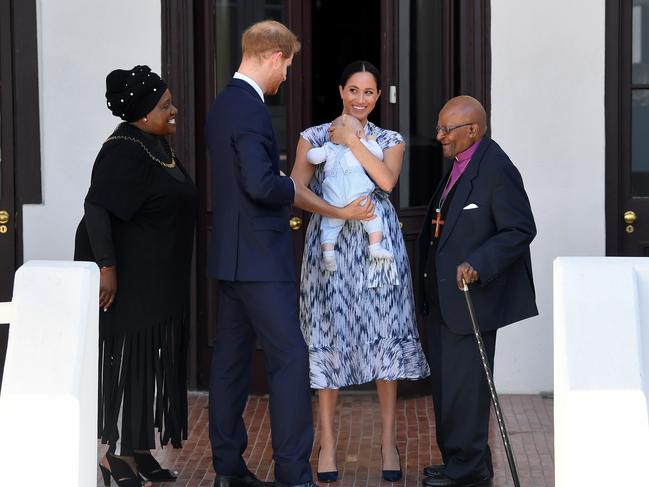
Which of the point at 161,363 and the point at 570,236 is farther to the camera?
the point at 570,236

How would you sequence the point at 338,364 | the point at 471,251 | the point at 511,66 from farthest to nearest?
the point at 511,66
the point at 338,364
the point at 471,251

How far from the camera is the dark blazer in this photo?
202 inches

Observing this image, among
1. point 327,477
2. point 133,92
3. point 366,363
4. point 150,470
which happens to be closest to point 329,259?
point 366,363

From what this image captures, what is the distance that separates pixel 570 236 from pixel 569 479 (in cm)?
321

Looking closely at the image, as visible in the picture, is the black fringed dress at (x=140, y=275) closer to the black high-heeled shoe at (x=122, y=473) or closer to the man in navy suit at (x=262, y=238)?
the black high-heeled shoe at (x=122, y=473)

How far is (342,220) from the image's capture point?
18.1 feet

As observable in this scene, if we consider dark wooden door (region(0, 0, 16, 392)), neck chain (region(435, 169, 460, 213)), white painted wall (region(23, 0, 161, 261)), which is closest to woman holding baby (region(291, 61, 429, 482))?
neck chain (region(435, 169, 460, 213))

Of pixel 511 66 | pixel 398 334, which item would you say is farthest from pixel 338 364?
pixel 511 66

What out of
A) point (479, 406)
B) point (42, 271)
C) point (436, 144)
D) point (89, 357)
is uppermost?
point (436, 144)

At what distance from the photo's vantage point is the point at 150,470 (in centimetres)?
558

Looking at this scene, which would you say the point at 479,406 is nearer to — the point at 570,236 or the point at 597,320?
the point at 597,320

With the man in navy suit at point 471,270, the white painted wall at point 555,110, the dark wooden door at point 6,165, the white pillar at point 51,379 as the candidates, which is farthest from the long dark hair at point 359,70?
the dark wooden door at point 6,165

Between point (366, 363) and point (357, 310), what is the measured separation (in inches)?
9.3

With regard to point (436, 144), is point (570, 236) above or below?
below
